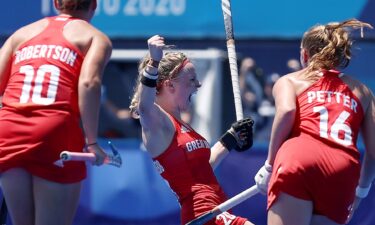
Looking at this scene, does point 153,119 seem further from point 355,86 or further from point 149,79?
point 355,86

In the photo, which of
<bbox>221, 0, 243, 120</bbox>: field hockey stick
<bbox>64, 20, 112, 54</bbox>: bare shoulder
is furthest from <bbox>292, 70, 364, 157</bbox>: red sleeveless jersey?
<bbox>64, 20, 112, 54</bbox>: bare shoulder

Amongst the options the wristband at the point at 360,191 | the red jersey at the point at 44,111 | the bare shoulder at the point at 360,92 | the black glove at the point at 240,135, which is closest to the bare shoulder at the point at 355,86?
the bare shoulder at the point at 360,92

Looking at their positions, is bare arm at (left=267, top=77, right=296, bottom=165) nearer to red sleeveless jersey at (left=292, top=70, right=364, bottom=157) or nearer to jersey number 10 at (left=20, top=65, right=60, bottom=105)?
red sleeveless jersey at (left=292, top=70, right=364, bottom=157)

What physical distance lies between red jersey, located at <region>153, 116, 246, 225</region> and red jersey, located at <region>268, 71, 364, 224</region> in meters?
0.45

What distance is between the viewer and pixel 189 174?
573 centimetres

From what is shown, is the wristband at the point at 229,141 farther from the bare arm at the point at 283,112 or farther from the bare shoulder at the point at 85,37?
the bare shoulder at the point at 85,37

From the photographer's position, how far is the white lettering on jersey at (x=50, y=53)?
5.48m

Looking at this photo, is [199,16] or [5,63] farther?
[199,16]

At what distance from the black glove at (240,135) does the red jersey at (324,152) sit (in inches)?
29.3

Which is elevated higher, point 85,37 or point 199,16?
point 85,37

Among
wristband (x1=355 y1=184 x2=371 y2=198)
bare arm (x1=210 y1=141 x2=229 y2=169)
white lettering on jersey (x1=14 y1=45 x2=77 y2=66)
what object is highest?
white lettering on jersey (x1=14 y1=45 x2=77 y2=66)

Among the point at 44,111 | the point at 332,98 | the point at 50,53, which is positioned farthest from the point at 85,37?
the point at 332,98

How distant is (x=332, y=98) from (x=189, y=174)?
0.89 metres

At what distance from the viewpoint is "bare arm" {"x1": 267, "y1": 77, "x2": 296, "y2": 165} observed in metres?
5.45
